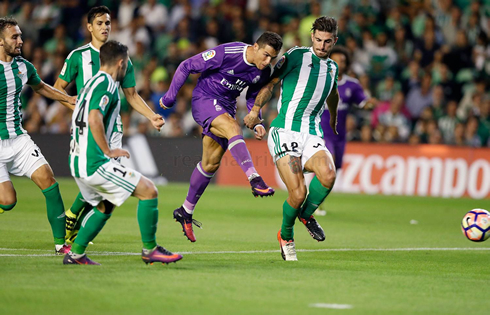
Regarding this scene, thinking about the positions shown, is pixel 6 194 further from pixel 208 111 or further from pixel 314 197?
pixel 314 197

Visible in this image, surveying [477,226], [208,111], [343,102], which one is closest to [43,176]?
[208,111]

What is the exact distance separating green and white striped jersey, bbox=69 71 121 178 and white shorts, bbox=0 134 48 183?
1294 mm

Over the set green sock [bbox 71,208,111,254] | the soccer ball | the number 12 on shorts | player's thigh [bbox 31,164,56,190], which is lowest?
the soccer ball

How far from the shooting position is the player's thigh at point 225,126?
8203mm

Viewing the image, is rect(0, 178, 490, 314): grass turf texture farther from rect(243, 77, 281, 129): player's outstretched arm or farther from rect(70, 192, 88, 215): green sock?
rect(243, 77, 281, 129): player's outstretched arm

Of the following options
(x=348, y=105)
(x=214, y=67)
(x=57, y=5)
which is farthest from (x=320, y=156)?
(x=57, y=5)

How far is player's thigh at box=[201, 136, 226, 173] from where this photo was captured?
876cm

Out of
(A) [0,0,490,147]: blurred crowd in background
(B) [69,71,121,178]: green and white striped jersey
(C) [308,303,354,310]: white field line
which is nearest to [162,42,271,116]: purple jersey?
(B) [69,71,121,178]: green and white striped jersey

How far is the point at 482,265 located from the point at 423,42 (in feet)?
40.8

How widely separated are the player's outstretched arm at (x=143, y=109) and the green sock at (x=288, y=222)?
1685 mm

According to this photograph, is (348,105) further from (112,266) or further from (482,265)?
(112,266)

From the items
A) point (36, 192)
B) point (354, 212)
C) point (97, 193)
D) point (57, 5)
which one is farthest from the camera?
point (57, 5)

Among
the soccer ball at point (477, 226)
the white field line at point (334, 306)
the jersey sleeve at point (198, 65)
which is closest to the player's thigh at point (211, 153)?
the jersey sleeve at point (198, 65)

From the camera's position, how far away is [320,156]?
7773mm
